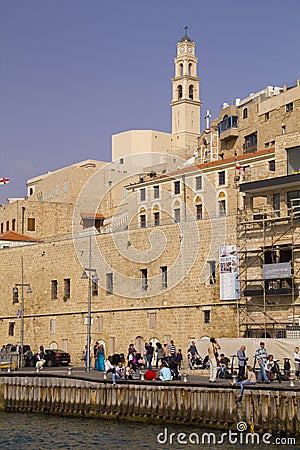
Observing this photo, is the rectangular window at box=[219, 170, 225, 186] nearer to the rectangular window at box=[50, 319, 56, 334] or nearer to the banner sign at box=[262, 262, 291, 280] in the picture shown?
the rectangular window at box=[50, 319, 56, 334]

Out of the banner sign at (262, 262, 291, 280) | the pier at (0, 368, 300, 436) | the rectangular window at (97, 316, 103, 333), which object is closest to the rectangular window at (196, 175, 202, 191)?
Answer: the rectangular window at (97, 316, 103, 333)

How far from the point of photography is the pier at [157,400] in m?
28.0

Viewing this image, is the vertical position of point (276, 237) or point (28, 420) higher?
point (276, 237)

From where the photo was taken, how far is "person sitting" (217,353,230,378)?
36.0 metres

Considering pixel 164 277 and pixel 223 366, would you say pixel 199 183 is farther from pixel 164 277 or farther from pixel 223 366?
pixel 223 366

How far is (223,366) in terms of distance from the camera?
36438mm

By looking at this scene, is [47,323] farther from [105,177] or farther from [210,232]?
[105,177]

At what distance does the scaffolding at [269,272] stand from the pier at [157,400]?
8215mm

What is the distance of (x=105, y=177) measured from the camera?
91.0m

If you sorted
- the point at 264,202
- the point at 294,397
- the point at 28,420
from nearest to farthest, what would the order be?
the point at 294,397
the point at 28,420
the point at 264,202

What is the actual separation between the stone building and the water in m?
14.9

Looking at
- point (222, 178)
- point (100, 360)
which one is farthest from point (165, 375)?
point (222, 178)

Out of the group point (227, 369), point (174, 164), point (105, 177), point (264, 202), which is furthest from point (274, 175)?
point (105, 177)

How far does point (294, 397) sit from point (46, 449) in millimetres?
8945
